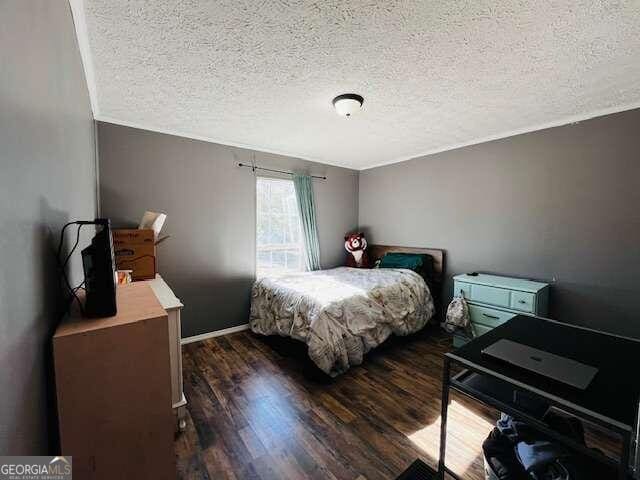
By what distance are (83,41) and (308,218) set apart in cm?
272

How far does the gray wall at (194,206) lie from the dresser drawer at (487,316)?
255 centimetres

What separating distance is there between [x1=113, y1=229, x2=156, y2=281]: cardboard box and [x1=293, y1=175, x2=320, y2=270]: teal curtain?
192 centimetres

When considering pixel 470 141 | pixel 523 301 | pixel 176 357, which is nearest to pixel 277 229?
pixel 176 357

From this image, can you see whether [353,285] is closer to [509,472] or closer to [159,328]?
[509,472]

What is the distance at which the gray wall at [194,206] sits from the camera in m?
2.56

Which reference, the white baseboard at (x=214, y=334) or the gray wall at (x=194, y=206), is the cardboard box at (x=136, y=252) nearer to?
the gray wall at (x=194, y=206)

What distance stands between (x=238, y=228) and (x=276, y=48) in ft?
6.98

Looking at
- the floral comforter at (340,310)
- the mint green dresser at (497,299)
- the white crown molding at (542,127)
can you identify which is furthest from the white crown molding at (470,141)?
the floral comforter at (340,310)

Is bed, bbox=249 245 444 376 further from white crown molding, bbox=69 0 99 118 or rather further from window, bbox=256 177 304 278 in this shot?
white crown molding, bbox=69 0 99 118

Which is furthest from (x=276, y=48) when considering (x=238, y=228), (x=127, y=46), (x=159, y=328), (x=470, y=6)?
(x=238, y=228)

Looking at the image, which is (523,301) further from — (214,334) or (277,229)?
(214,334)

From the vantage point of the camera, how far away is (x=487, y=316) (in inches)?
100.0

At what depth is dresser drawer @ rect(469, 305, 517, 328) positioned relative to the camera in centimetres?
243

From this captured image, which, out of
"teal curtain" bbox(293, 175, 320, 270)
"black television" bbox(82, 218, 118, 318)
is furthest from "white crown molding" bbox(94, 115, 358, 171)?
"black television" bbox(82, 218, 118, 318)
